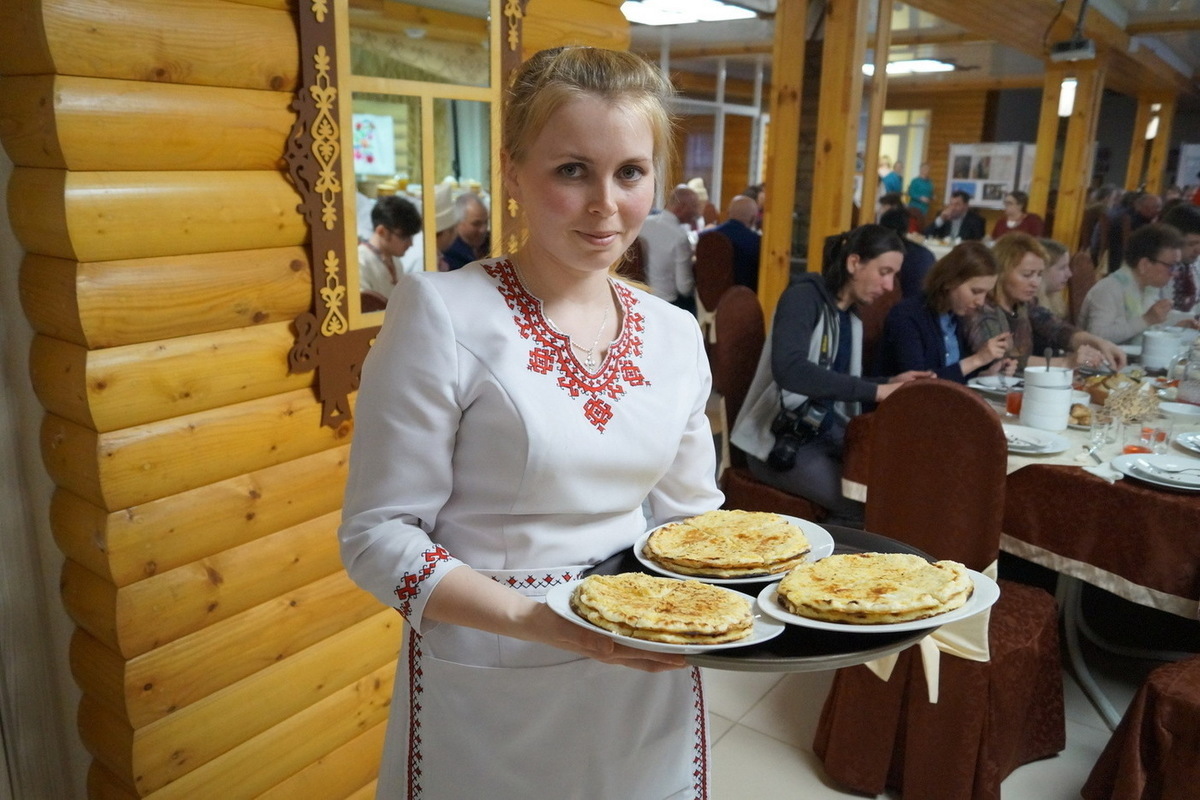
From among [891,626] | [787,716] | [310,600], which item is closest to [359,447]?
[891,626]

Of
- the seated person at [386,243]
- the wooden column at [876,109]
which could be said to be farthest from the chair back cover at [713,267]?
→ the seated person at [386,243]

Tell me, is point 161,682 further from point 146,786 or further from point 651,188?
point 651,188

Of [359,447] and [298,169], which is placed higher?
[298,169]

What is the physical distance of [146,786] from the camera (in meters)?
1.68

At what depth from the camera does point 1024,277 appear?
369 cm

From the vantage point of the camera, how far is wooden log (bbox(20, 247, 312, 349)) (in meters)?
1.43

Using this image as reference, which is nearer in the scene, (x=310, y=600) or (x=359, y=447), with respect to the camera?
(x=359, y=447)

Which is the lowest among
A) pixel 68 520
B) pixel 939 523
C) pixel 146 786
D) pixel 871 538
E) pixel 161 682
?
pixel 146 786

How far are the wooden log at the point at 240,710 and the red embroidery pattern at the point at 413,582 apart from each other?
0.99 m

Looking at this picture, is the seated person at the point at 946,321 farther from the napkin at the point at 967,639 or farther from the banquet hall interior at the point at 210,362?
the napkin at the point at 967,639

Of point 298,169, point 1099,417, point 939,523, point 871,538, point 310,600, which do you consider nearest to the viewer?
point 871,538

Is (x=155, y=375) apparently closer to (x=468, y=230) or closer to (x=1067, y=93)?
(x=468, y=230)

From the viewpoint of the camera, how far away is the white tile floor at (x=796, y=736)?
2391 mm

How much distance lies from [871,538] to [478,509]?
55 cm
